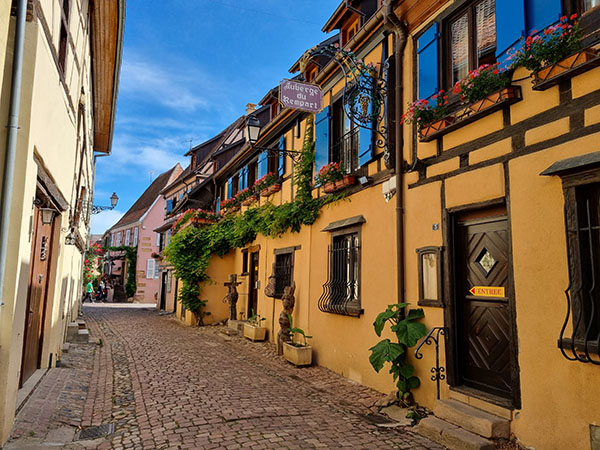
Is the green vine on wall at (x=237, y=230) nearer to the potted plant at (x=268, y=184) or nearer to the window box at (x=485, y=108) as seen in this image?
the potted plant at (x=268, y=184)

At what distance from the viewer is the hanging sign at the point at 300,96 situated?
7.59 meters

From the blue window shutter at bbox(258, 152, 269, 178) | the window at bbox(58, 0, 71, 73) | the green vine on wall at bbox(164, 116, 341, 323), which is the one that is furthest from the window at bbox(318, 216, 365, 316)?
the window at bbox(58, 0, 71, 73)

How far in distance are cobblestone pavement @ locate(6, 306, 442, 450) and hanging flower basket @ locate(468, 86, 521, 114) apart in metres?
3.53

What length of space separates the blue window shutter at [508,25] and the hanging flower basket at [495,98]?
381 mm

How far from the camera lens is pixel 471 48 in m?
5.31

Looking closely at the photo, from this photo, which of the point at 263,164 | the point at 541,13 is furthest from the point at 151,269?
the point at 541,13

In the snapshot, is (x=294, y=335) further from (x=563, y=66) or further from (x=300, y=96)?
(x=563, y=66)

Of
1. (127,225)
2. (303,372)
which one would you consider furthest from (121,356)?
(127,225)

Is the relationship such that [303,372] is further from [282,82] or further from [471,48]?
[471,48]

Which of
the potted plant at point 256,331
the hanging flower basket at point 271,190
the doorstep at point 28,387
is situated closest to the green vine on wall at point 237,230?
the hanging flower basket at point 271,190

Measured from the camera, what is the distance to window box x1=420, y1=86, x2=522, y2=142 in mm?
4473

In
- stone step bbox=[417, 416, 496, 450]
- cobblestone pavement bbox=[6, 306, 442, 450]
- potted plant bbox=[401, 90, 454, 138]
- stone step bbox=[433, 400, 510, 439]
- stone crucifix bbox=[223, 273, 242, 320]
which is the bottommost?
cobblestone pavement bbox=[6, 306, 442, 450]

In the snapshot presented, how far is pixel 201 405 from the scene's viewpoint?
222 inches

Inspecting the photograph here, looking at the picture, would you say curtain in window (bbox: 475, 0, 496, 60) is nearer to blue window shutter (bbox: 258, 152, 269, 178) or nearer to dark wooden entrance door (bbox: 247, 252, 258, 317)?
blue window shutter (bbox: 258, 152, 269, 178)
